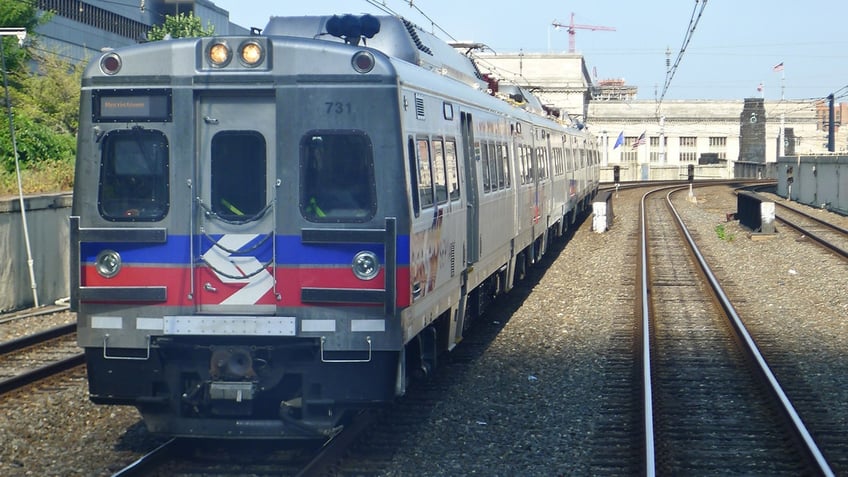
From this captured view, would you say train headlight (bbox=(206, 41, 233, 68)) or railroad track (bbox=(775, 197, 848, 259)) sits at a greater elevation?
train headlight (bbox=(206, 41, 233, 68))

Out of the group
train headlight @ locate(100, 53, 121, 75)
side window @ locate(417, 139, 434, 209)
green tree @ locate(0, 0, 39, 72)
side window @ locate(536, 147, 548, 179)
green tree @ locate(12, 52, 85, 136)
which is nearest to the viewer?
train headlight @ locate(100, 53, 121, 75)

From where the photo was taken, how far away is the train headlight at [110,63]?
795cm

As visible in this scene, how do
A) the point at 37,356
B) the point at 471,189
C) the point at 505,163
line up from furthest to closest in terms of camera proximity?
1. the point at 505,163
2. the point at 37,356
3. the point at 471,189

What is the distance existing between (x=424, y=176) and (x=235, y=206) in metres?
1.61

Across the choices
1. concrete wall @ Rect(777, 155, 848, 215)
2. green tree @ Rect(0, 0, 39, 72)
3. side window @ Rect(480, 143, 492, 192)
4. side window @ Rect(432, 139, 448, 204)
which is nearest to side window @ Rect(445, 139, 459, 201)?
side window @ Rect(432, 139, 448, 204)

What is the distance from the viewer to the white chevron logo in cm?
781

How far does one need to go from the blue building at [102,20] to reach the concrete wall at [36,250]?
40.1 meters

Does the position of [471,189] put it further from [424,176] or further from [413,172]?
[413,172]

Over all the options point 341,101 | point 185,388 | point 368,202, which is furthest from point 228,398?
point 341,101

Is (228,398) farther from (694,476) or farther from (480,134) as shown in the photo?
(480,134)

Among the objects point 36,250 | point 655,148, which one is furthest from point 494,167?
point 655,148

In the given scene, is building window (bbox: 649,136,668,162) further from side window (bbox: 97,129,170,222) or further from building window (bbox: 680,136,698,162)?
side window (bbox: 97,129,170,222)

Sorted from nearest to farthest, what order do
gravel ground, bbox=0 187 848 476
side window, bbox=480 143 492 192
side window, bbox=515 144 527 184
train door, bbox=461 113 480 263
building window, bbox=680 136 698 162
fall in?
gravel ground, bbox=0 187 848 476, train door, bbox=461 113 480 263, side window, bbox=480 143 492 192, side window, bbox=515 144 527 184, building window, bbox=680 136 698 162

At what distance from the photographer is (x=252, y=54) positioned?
25.8 ft
